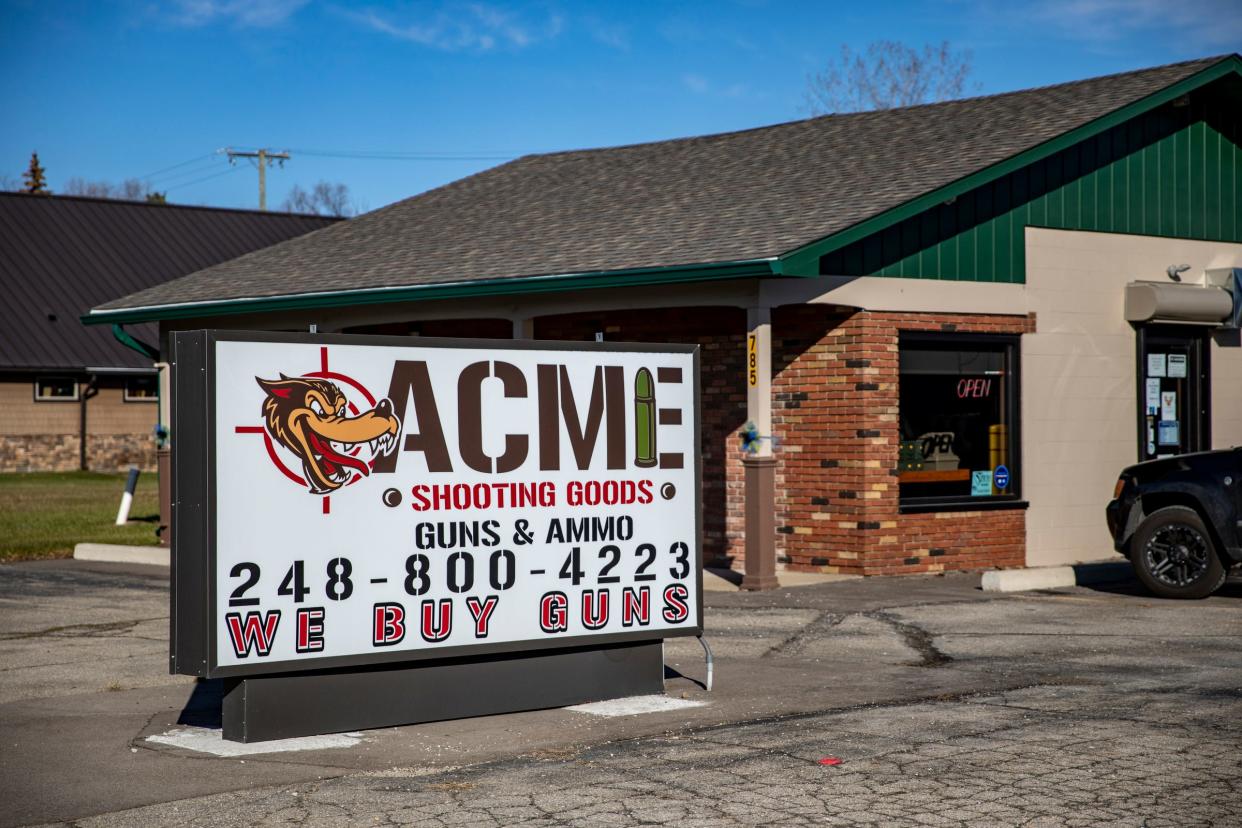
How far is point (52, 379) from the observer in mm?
45094

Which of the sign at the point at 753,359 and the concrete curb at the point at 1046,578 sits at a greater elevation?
the sign at the point at 753,359

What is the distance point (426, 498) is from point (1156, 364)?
1289 centimetres

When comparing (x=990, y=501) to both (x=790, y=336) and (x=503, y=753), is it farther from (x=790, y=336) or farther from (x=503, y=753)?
(x=503, y=753)

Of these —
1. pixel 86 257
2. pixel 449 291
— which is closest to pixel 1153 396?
pixel 449 291

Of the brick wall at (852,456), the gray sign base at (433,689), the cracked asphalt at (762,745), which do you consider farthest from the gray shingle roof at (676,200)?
the gray sign base at (433,689)

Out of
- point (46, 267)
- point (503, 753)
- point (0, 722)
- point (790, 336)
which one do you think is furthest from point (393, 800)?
point (46, 267)

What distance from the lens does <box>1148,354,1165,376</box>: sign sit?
1925cm

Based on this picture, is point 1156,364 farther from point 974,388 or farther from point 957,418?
point 957,418

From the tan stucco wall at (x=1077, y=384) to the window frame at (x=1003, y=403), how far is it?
85 mm

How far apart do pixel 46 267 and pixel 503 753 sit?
1651 inches

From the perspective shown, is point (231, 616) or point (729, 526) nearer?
point (231, 616)

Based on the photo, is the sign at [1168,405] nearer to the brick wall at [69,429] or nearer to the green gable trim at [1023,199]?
→ the green gable trim at [1023,199]

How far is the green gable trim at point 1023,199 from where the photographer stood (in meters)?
16.2

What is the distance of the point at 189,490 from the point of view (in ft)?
27.3
